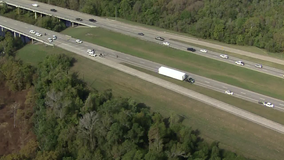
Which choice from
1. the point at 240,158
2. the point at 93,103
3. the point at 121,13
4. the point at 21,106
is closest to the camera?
the point at 240,158

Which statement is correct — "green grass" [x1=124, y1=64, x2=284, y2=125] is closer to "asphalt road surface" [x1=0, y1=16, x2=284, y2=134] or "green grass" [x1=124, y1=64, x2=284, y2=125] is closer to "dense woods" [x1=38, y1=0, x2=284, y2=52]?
"asphalt road surface" [x1=0, y1=16, x2=284, y2=134]

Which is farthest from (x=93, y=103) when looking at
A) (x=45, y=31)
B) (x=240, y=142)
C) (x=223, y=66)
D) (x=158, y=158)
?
(x=45, y=31)

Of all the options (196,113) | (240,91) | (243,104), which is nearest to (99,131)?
(196,113)

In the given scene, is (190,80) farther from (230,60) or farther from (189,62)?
(230,60)

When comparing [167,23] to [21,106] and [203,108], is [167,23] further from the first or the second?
[21,106]

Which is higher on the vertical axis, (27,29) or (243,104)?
(27,29)
